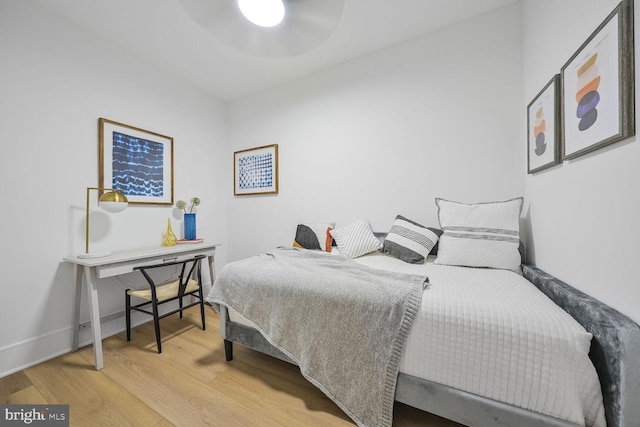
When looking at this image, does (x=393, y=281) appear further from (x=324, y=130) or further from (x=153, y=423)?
(x=324, y=130)

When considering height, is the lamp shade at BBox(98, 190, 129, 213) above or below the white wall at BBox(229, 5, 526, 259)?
below

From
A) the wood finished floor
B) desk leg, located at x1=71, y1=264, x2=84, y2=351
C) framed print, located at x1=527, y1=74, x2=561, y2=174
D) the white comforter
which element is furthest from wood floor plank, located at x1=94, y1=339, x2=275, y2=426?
framed print, located at x1=527, y1=74, x2=561, y2=174

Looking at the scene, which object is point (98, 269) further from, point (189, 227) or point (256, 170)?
point (256, 170)

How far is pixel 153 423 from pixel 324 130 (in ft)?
8.39

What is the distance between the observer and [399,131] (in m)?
2.18

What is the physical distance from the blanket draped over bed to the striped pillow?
21.0 inches

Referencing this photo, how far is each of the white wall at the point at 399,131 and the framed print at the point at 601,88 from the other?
26.6 inches

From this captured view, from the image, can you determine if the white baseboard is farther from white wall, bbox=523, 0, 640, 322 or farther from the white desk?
white wall, bbox=523, 0, 640, 322

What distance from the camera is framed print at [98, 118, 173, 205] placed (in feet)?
6.74

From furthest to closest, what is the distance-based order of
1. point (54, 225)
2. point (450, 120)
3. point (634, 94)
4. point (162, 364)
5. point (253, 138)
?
point (253, 138)
point (450, 120)
point (54, 225)
point (162, 364)
point (634, 94)

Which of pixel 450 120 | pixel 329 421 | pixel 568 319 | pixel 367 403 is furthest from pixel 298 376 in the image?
pixel 450 120

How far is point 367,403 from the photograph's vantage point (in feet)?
3.56

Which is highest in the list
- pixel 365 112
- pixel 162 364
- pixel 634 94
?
pixel 365 112

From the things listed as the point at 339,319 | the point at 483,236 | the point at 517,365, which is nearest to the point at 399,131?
the point at 483,236
